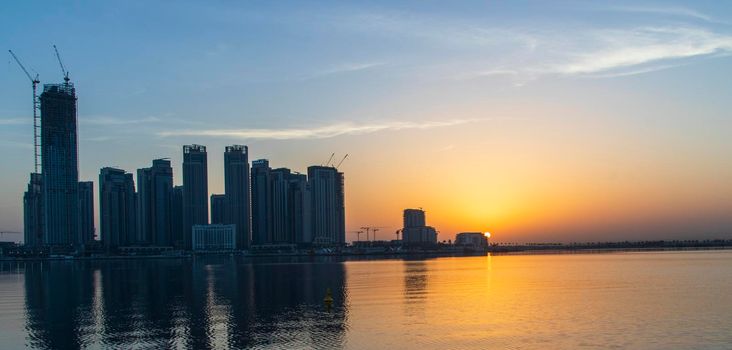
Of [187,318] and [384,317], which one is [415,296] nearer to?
[384,317]

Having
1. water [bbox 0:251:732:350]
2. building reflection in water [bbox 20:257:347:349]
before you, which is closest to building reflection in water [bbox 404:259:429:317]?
water [bbox 0:251:732:350]

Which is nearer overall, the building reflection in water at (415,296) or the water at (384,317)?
the water at (384,317)

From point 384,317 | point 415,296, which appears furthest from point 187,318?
point 415,296

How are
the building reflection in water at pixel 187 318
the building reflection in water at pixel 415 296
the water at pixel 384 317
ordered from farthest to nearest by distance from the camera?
the building reflection in water at pixel 415 296 → the building reflection in water at pixel 187 318 → the water at pixel 384 317

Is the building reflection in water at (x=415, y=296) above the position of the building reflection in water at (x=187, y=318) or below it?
below

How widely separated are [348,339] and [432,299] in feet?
Answer: 117

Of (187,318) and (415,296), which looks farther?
(415,296)

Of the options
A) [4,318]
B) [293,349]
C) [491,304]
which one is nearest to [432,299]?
[491,304]

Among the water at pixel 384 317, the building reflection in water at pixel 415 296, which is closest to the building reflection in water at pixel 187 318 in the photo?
the water at pixel 384 317

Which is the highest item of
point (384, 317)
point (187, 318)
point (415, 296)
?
point (187, 318)

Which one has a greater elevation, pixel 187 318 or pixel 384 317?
pixel 187 318

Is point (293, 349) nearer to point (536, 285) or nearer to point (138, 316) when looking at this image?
point (138, 316)

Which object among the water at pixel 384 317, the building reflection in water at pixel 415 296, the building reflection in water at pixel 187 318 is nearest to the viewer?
the water at pixel 384 317

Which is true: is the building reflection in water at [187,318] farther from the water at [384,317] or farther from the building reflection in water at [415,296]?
the building reflection in water at [415,296]
